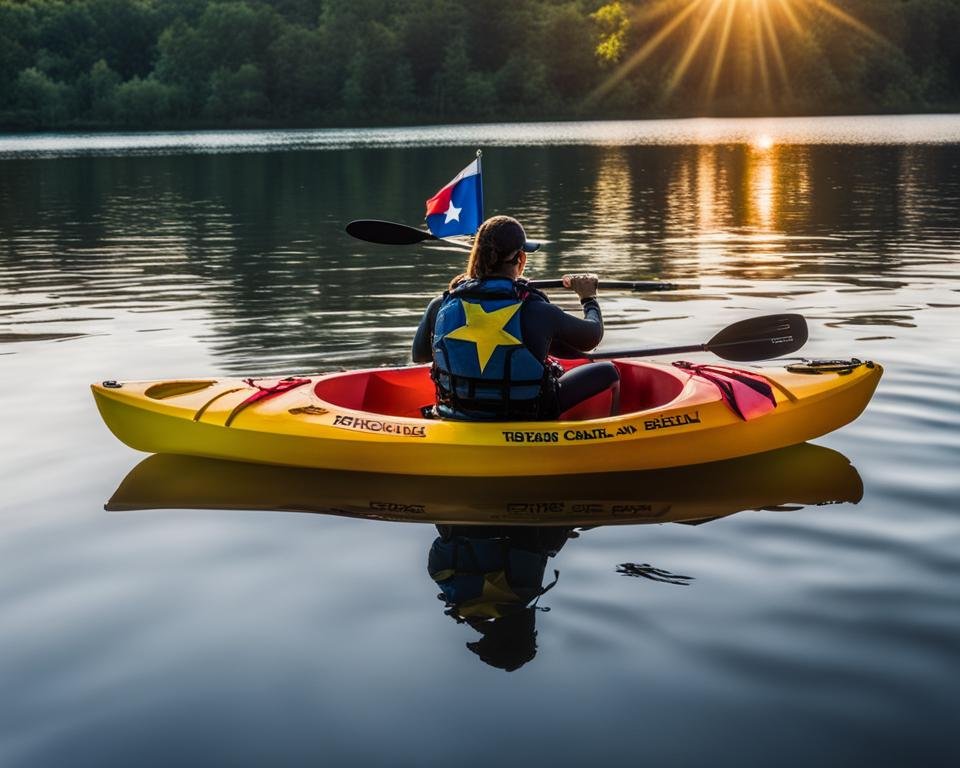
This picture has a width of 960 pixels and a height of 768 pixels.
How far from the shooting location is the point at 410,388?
23.5 ft

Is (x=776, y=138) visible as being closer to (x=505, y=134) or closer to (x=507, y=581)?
(x=505, y=134)

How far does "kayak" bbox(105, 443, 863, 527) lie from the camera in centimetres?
563

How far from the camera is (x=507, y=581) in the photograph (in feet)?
15.5

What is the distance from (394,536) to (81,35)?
100312 mm

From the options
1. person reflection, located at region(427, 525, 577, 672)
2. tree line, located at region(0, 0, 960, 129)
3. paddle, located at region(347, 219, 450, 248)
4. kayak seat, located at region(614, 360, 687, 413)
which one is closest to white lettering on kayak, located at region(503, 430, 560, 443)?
person reflection, located at region(427, 525, 577, 672)

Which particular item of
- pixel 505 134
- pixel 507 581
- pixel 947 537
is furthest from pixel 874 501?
pixel 505 134

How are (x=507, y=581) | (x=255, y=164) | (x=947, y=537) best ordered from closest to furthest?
1. (x=507, y=581)
2. (x=947, y=537)
3. (x=255, y=164)

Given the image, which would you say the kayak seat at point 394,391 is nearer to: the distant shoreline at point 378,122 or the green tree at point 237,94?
the distant shoreline at point 378,122

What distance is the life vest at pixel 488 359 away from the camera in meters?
5.64

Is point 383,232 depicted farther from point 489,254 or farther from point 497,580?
point 497,580

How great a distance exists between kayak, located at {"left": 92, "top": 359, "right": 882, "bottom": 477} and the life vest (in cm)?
13

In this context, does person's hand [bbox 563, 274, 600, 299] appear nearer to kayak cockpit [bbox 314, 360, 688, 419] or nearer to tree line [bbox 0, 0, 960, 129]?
kayak cockpit [bbox 314, 360, 688, 419]

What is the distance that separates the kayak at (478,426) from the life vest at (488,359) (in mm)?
133

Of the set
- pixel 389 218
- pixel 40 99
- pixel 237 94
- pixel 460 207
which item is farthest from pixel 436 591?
pixel 237 94
